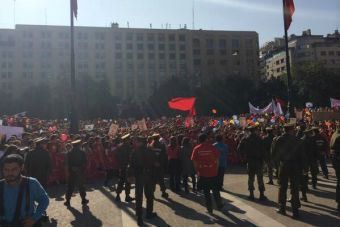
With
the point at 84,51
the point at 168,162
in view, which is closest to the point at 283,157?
the point at 168,162

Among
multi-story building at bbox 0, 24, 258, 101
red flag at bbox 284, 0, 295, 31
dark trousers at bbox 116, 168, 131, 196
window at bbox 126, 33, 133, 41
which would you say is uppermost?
window at bbox 126, 33, 133, 41

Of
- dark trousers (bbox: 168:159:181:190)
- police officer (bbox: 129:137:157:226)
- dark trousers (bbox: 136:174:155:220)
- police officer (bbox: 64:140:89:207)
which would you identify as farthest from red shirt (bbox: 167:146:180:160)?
police officer (bbox: 129:137:157:226)

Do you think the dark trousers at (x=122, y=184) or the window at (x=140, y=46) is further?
the window at (x=140, y=46)

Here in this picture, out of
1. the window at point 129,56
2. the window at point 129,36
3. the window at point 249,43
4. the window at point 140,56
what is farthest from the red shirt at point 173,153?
the window at point 249,43

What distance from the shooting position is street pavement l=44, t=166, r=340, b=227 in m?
8.45

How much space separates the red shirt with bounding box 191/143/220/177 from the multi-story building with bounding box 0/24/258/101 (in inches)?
3683

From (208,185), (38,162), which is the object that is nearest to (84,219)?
(38,162)

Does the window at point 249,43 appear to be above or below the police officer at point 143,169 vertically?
above

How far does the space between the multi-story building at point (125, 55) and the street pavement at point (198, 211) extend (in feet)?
301

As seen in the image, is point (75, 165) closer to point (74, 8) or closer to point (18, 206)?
point (18, 206)

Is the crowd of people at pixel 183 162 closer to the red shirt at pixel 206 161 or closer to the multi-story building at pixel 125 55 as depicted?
the red shirt at pixel 206 161

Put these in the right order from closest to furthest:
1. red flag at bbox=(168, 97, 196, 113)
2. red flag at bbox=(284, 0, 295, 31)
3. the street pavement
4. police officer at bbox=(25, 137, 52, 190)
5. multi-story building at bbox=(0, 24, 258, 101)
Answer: the street pavement → police officer at bbox=(25, 137, 52, 190) → red flag at bbox=(284, 0, 295, 31) → red flag at bbox=(168, 97, 196, 113) → multi-story building at bbox=(0, 24, 258, 101)

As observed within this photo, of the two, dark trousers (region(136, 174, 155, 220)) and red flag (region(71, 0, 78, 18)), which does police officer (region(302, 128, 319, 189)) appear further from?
red flag (region(71, 0, 78, 18))

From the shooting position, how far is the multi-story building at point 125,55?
10638 cm
